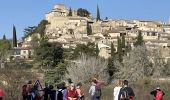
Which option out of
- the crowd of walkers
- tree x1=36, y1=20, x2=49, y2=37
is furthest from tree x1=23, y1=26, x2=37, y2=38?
the crowd of walkers

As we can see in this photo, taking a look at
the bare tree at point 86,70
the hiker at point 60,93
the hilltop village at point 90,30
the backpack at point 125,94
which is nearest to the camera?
the backpack at point 125,94

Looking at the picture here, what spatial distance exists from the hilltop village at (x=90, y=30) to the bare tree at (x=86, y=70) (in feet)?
113

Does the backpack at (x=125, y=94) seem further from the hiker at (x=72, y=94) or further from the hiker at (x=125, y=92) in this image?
the hiker at (x=72, y=94)

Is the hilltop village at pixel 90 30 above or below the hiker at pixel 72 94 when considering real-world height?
above

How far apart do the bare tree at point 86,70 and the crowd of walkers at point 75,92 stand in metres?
46.5

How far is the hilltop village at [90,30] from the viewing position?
114069 millimetres

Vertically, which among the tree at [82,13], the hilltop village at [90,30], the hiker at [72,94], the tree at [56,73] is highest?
the tree at [82,13]

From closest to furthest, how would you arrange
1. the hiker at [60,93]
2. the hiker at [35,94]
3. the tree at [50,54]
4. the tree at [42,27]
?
the hiker at [60,93] < the hiker at [35,94] < the tree at [50,54] < the tree at [42,27]

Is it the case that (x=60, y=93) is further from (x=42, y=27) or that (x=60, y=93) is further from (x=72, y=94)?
(x=42, y=27)

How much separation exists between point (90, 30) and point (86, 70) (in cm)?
6315

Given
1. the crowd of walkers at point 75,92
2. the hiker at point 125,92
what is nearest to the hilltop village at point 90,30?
the crowd of walkers at point 75,92

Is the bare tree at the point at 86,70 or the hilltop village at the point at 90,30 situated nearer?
the bare tree at the point at 86,70

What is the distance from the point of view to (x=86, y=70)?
6794cm

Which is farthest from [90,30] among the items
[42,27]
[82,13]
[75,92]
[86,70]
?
[75,92]
